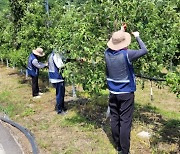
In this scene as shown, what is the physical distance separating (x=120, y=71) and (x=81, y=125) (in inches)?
92.3

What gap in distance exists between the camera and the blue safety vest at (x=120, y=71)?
5.21m

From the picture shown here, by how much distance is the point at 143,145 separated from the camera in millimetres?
5930

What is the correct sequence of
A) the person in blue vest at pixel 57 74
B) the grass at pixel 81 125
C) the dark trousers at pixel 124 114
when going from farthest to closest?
the person in blue vest at pixel 57 74 < the grass at pixel 81 125 < the dark trousers at pixel 124 114

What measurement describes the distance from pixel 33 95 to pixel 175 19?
546 cm

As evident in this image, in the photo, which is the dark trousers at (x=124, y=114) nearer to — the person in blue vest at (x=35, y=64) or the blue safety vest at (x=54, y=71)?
the blue safety vest at (x=54, y=71)

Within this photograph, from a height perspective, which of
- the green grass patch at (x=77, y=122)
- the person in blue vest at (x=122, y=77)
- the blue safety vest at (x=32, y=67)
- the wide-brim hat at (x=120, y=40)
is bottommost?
the green grass patch at (x=77, y=122)

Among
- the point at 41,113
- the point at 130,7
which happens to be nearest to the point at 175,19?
the point at 130,7

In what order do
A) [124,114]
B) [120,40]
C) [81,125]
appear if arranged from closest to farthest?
[120,40] → [124,114] → [81,125]

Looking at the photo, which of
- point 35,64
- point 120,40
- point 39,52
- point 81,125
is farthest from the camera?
point 39,52

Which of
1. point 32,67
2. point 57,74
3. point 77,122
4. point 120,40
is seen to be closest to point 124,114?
point 120,40

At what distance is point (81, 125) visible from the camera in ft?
23.6

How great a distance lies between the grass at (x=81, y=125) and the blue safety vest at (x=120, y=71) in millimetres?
1177

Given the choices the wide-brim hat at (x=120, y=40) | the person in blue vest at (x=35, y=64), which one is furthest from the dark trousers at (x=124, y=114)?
the person in blue vest at (x=35, y=64)

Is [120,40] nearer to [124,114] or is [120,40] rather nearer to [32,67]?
[124,114]
